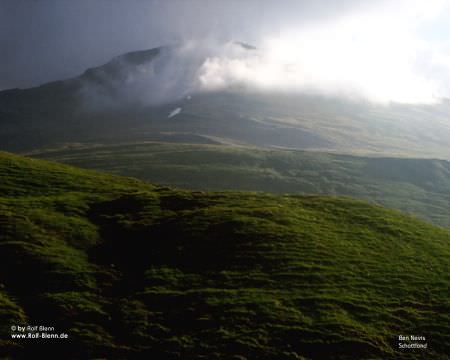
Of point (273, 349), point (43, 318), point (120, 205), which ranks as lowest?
point (273, 349)

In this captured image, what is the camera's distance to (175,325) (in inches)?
1423

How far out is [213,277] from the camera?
43312 millimetres

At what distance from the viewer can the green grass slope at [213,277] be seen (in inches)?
1371

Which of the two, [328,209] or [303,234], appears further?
[328,209]

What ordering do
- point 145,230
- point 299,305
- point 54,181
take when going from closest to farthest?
point 299,305
point 145,230
point 54,181

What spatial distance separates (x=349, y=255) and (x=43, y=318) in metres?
30.2

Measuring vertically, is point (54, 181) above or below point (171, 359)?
above

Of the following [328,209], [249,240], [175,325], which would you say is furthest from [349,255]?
[175,325]

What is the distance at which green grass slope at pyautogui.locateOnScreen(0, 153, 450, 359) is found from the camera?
114ft

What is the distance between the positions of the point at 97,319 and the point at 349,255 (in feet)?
87.0

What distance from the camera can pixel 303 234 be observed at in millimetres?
53969

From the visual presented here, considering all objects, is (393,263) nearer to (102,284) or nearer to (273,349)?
(273,349)

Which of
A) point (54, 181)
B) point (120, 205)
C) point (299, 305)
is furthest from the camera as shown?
point (54, 181)

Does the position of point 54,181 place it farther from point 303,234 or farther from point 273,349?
point 273,349
